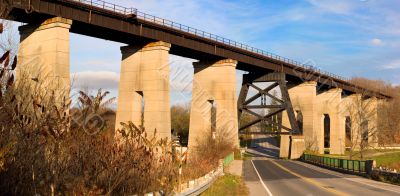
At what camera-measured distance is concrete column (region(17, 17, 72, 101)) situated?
38281 mm

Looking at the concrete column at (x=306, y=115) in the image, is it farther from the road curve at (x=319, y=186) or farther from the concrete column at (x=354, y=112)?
the road curve at (x=319, y=186)

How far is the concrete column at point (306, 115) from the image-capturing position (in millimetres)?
90800

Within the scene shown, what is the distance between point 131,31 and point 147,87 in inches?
279

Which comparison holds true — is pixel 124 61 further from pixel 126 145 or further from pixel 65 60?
pixel 126 145

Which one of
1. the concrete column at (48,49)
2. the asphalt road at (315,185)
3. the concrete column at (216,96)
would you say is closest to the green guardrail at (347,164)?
the asphalt road at (315,185)

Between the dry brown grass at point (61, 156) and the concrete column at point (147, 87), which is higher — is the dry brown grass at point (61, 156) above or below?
below

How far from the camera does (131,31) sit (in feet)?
159

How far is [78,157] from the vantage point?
33.6 ft

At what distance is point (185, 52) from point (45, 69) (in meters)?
26.1

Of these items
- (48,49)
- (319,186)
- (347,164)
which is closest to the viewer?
(319,186)

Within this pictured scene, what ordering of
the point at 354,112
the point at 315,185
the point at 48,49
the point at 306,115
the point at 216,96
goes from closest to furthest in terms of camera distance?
the point at 315,185, the point at 48,49, the point at 216,96, the point at 306,115, the point at 354,112

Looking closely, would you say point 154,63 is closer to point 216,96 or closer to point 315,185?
point 216,96

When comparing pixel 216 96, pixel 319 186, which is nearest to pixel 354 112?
pixel 216 96

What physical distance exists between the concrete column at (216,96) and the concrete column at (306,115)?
2683 cm
